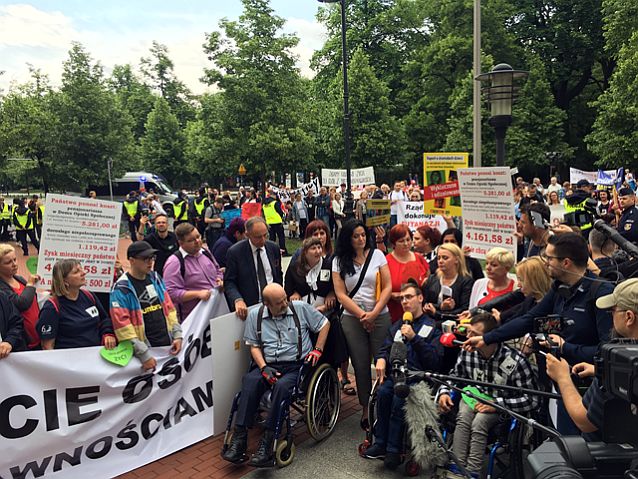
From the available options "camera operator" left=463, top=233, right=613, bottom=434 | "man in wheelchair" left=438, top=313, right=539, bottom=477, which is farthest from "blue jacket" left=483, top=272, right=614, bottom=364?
"man in wheelchair" left=438, top=313, right=539, bottom=477

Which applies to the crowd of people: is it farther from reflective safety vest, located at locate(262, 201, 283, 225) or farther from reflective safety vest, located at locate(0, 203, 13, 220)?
reflective safety vest, located at locate(0, 203, 13, 220)

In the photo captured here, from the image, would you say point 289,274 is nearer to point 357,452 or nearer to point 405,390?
point 357,452

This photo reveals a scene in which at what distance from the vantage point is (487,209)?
242 inches

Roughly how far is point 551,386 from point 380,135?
94.9ft

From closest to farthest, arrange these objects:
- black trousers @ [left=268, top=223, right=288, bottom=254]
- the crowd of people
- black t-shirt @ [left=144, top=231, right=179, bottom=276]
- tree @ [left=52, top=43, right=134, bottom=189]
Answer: the crowd of people
black t-shirt @ [left=144, top=231, right=179, bottom=276]
black trousers @ [left=268, top=223, right=288, bottom=254]
tree @ [left=52, top=43, right=134, bottom=189]

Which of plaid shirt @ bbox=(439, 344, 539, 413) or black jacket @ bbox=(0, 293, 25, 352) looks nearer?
plaid shirt @ bbox=(439, 344, 539, 413)

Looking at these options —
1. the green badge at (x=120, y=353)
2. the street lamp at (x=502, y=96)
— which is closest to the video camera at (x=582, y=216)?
the street lamp at (x=502, y=96)

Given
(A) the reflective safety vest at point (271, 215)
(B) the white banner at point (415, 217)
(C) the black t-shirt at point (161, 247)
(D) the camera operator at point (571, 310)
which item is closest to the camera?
(D) the camera operator at point (571, 310)

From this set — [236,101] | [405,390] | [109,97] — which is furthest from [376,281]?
[109,97]

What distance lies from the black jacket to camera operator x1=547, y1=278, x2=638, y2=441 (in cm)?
397

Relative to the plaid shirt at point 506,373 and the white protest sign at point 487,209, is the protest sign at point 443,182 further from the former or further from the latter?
the plaid shirt at point 506,373

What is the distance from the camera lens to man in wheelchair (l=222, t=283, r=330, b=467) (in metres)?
4.34

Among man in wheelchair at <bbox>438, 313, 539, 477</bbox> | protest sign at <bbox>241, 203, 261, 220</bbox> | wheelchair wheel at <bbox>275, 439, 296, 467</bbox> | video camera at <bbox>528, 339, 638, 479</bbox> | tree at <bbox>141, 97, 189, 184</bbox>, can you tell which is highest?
tree at <bbox>141, 97, 189, 184</bbox>

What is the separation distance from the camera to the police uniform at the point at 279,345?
4.46m
